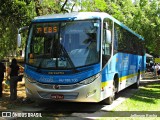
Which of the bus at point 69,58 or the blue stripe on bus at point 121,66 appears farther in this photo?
the blue stripe on bus at point 121,66

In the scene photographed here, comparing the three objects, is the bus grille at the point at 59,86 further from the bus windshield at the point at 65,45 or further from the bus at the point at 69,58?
the bus windshield at the point at 65,45

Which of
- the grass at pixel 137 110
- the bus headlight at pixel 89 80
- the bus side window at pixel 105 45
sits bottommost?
the grass at pixel 137 110

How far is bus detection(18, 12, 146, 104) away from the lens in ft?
34.4

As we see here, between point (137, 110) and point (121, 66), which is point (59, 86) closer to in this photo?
point (137, 110)

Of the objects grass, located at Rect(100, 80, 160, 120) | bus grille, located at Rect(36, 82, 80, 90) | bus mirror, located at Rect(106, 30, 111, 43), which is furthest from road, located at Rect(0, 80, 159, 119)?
bus mirror, located at Rect(106, 30, 111, 43)

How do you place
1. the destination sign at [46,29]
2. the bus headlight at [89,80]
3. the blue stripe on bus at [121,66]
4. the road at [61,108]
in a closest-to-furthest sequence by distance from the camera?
1. the bus headlight at [89,80]
2. the road at [61,108]
3. the destination sign at [46,29]
4. the blue stripe on bus at [121,66]

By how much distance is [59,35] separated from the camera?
35.7 feet

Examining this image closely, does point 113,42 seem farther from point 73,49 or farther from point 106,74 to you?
point 73,49

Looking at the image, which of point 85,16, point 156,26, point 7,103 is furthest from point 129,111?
point 156,26

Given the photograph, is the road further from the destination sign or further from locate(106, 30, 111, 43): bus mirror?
the destination sign

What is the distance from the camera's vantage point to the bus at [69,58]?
10477 millimetres

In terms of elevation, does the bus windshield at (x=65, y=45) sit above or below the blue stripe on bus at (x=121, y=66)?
above

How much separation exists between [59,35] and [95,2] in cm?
857

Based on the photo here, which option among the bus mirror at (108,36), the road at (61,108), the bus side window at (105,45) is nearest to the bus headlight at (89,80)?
the bus side window at (105,45)
